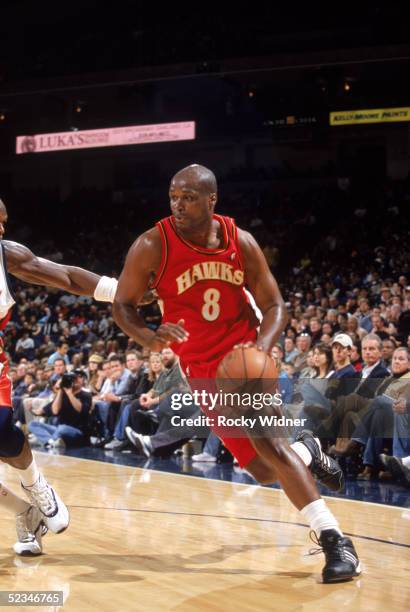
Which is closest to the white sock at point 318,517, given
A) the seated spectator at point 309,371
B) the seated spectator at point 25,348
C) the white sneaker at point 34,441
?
the seated spectator at point 309,371

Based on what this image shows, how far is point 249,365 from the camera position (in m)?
3.36

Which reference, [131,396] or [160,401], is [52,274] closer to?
[160,401]

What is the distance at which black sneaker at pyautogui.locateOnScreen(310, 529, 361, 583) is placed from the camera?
3.42 metres

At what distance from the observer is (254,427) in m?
3.44

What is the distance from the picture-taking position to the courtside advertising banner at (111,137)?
19.4m

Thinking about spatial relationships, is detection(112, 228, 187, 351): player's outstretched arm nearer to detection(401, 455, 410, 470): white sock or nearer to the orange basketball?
the orange basketball

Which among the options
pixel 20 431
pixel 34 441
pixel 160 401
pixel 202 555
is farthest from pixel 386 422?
pixel 34 441

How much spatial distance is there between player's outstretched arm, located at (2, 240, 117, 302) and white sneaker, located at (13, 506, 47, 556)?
1.24 metres

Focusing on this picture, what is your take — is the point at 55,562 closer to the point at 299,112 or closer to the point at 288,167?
the point at 299,112

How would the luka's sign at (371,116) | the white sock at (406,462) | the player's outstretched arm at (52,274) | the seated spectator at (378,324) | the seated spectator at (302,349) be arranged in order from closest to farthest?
the player's outstretched arm at (52,274) < the white sock at (406,462) < the seated spectator at (302,349) < the seated spectator at (378,324) < the luka's sign at (371,116)

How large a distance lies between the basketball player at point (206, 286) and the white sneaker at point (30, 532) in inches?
48.3

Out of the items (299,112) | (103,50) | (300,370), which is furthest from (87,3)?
(300,370)

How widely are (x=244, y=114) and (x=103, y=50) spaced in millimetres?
4195

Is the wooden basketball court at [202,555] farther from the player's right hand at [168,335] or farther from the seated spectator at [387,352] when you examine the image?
the seated spectator at [387,352]
